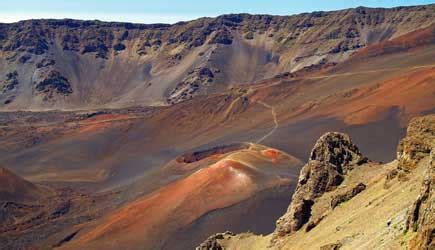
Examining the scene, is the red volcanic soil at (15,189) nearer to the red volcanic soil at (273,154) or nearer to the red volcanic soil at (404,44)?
the red volcanic soil at (273,154)

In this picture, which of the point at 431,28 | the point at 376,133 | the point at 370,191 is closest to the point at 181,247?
the point at 370,191

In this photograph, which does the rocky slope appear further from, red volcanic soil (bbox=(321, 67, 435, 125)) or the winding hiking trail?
red volcanic soil (bbox=(321, 67, 435, 125))

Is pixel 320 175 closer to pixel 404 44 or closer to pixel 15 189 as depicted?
pixel 15 189

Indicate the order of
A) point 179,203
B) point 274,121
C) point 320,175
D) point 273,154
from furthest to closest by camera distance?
1. point 274,121
2. point 273,154
3. point 179,203
4. point 320,175

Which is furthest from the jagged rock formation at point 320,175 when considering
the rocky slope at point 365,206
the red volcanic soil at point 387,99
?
the red volcanic soil at point 387,99

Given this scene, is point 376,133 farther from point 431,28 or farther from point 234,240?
point 431,28

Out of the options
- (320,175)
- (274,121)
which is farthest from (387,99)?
(320,175)

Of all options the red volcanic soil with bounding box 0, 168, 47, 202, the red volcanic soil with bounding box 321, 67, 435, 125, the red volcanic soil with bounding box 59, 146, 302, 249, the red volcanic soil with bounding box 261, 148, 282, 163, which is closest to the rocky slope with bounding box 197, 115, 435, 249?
A: the red volcanic soil with bounding box 59, 146, 302, 249
